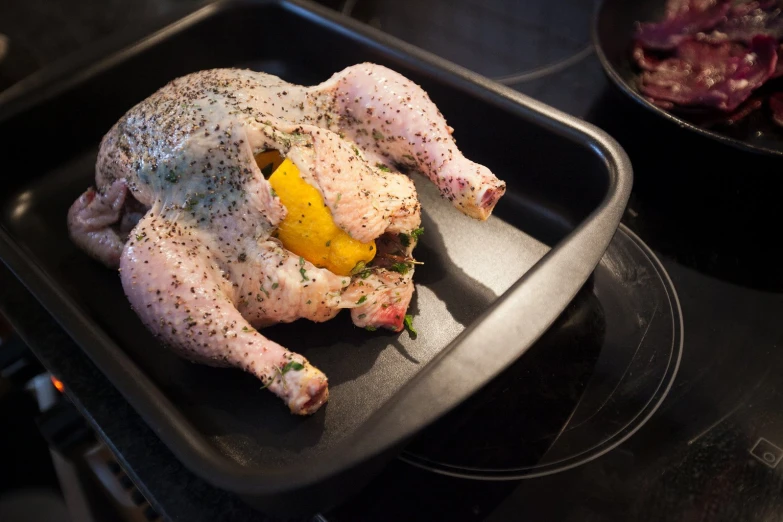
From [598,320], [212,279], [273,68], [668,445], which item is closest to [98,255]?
[212,279]

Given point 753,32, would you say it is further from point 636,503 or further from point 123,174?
point 123,174

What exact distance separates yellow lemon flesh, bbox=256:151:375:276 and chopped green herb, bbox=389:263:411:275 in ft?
0.31

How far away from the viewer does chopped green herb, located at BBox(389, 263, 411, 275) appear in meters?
1.21

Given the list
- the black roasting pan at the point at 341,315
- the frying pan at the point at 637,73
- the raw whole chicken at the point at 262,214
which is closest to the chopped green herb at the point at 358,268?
the raw whole chicken at the point at 262,214

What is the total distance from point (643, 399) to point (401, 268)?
1.79ft

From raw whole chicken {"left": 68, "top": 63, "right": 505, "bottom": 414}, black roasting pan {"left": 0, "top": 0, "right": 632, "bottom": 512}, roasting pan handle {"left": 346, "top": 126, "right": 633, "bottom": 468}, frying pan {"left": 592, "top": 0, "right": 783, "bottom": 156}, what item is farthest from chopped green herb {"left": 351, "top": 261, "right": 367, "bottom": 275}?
frying pan {"left": 592, "top": 0, "right": 783, "bottom": 156}

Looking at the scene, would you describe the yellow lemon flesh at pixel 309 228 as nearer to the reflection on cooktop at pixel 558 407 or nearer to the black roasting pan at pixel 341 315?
the black roasting pan at pixel 341 315

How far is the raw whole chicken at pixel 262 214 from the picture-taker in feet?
3.38

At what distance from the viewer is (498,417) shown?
110 centimetres

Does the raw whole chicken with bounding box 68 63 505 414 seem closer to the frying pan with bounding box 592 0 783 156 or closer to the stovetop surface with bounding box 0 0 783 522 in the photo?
the stovetop surface with bounding box 0 0 783 522

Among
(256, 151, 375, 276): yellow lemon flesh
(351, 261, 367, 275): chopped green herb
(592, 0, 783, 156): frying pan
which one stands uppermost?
(592, 0, 783, 156): frying pan

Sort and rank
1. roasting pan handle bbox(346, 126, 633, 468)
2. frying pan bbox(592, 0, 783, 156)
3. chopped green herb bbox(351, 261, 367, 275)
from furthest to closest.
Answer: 1. frying pan bbox(592, 0, 783, 156)
2. chopped green herb bbox(351, 261, 367, 275)
3. roasting pan handle bbox(346, 126, 633, 468)

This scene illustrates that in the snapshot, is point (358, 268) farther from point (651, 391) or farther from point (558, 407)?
point (651, 391)

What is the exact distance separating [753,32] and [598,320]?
3.35ft
